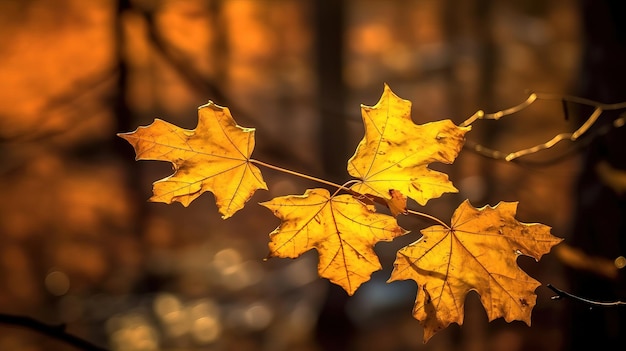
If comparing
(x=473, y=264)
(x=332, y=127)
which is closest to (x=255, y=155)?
(x=332, y=127)

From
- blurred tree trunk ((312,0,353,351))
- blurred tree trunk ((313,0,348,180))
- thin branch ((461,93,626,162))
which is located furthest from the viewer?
blurred tree trunk ((313,0,348,180))

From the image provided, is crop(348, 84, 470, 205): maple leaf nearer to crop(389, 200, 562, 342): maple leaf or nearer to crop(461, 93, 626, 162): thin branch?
crop(389, 200, 562, 342): maple leaf

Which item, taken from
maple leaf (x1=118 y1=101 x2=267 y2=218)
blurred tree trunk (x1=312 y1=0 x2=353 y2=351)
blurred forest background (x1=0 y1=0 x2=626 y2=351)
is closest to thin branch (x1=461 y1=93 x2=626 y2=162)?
maple leaf (x1=118 y1=101 x2=267 y2=218)

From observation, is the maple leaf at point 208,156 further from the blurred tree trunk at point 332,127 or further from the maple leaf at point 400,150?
the blurred tree trunk at point 332,127

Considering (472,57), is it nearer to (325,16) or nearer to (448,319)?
(325,16)

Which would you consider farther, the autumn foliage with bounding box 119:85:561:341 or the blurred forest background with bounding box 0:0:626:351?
the blurred forest background with bounding box 0:0:626:351

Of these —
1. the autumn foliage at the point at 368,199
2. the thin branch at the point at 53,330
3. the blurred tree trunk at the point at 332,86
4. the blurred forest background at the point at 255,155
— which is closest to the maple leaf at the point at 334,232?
the autumn foliage at the point at 368,199
